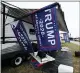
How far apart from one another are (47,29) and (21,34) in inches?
65.4

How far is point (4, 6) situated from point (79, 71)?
551 cm

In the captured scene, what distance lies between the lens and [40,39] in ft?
15.4

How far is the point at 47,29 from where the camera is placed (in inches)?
173

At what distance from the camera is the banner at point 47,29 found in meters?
4.25

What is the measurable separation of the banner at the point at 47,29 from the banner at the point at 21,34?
0.98 meters

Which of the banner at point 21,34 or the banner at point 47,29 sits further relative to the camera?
the banner at point 21,34

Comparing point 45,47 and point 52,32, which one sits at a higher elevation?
point 52,32

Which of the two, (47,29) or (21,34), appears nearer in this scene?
(47,29)

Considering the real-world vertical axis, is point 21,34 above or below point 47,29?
below

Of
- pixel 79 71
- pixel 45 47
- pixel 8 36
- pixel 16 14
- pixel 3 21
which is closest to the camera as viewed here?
pixel 45 47

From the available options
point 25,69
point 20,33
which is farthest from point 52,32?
point 25,69

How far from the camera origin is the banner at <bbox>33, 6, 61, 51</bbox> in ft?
13.9

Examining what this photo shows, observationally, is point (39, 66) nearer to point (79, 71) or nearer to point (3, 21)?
point (79, 71)

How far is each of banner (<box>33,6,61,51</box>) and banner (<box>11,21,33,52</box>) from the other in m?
0.98
